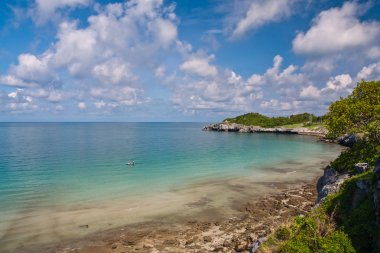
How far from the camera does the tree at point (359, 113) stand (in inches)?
1277

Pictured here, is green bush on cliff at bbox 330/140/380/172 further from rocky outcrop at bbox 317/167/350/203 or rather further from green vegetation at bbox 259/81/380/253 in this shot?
rocky outcrop at bbox 317/167/350/203

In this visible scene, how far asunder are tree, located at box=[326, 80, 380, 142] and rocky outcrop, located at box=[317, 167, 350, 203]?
15.2 feet

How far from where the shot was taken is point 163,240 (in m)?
25.8

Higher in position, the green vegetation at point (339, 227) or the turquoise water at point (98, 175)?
the green vegetation at point (339, 227)

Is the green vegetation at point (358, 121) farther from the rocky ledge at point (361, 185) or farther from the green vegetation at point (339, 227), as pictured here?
the green vegetation at point (339, 227)

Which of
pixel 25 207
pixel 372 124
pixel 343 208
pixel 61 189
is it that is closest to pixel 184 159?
pixel 61 189

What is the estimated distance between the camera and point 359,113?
110ft

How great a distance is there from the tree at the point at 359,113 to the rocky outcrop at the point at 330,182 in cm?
463

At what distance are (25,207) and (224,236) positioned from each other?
23.4 metres

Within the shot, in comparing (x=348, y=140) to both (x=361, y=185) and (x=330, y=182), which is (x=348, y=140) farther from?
(x=361, y=185)

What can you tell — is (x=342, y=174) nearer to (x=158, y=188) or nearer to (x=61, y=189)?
(x=158, y=188)

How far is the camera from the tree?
106ft

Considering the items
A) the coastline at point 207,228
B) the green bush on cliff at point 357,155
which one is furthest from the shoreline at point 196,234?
the green bush on cliff at point 357,155

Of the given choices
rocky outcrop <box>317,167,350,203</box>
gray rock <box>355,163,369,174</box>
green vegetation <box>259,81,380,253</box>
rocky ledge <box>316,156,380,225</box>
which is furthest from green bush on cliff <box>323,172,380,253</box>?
gray rock <box>355,163,369,174</box>
